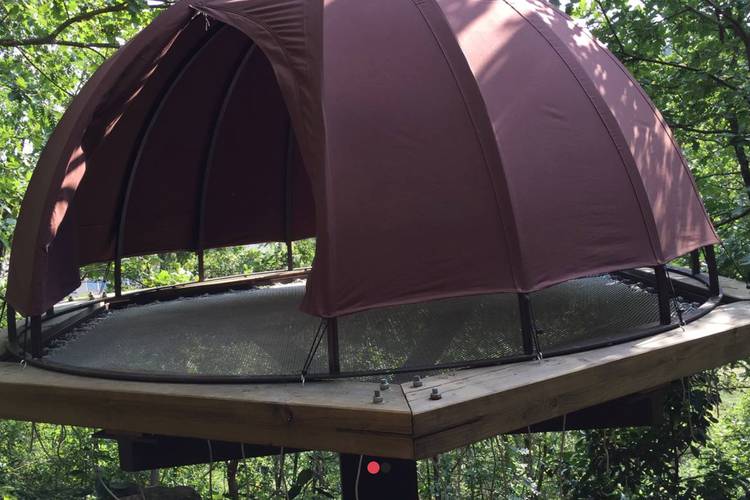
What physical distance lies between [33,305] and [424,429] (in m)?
2.22

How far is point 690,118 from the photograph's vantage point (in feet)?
21.8

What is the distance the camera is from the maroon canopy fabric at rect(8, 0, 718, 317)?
2869mm

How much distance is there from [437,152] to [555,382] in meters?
1.10

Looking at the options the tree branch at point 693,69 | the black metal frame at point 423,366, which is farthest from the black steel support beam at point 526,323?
the tree branch at point 693,69

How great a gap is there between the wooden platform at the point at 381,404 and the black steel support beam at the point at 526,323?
0.33 feet

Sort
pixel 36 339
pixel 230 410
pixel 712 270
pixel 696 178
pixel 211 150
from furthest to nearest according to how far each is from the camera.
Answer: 1. pixel 696 178
2. pixel 211 150
3. pixel 712 270
4. pixel 36 339
5. pixel 230 410

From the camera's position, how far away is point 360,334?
3.89m

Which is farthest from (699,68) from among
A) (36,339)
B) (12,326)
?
(12,326)

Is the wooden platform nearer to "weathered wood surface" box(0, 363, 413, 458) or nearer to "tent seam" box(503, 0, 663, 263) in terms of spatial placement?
A: "weathered wood surface" box(0, 363, 413, 458)

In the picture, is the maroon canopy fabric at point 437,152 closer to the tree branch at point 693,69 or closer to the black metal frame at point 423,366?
the black metal frame at point 423,366

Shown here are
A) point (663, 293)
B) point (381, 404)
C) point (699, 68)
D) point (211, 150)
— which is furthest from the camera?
point (699, 68)

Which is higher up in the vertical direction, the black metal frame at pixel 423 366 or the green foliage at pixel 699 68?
the green foliage at pixel 699 68

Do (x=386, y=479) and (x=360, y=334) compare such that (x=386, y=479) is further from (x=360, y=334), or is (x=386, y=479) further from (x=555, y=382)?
(x=555, y=382)

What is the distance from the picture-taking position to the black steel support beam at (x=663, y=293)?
334cm
